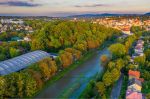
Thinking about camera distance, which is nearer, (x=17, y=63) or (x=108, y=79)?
(x=108, y=79)

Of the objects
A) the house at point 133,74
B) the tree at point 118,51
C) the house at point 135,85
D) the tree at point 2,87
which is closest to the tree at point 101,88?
the house at point 135,85

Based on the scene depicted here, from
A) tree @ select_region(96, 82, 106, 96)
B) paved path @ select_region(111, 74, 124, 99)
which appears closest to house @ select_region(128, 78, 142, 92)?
paved path @ select_region(111, 74, 124, 99)

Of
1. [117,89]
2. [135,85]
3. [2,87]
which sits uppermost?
[2,87]

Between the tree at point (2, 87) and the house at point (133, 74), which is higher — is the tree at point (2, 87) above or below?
above

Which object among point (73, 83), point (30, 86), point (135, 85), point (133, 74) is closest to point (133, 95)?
point (135, 85)

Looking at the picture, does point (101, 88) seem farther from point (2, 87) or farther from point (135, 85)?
point (2, 87)

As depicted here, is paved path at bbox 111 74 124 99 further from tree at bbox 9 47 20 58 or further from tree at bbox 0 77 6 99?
tree at bbox 9 47 20 58

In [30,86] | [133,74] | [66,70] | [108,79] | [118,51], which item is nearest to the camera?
[30,86]

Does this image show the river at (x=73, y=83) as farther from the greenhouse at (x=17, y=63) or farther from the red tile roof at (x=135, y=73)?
the greenhouse at (x=17, y=63)

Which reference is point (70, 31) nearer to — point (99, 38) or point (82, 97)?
point (99, 38)

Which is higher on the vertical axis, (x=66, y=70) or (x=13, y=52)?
(x=13, y=52)
